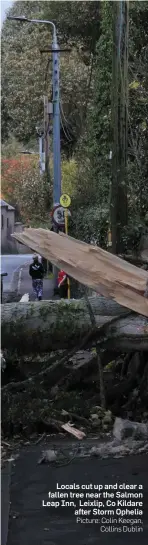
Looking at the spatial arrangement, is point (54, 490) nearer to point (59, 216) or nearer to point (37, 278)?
point (59, 216)

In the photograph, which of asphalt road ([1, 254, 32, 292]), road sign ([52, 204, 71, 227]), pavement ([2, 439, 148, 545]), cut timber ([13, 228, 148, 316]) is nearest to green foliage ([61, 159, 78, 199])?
asphalt road ([1, 254, 32, 292])

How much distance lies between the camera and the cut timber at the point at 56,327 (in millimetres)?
5852

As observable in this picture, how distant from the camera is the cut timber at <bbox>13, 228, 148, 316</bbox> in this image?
18.2ft

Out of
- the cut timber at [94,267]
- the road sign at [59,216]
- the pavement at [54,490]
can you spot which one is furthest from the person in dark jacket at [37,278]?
the pavement at [54,490]

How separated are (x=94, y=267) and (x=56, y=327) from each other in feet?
2.04

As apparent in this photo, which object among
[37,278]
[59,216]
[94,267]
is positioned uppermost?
[59,216]

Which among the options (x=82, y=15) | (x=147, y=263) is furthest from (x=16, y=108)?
(x=147, y=263)

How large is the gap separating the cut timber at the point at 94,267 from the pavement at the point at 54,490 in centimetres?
126

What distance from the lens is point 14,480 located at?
4805 millimetres

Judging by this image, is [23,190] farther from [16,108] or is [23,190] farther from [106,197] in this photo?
[106,197]

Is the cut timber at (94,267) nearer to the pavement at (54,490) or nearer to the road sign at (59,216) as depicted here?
the pavement at (54,490)

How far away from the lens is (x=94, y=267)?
591 cm

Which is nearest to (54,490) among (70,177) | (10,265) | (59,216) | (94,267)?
(94,267)

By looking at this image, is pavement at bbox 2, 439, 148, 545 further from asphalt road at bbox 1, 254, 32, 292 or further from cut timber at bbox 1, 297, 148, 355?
asphalt road at bbox 1, 254, 32, 292
